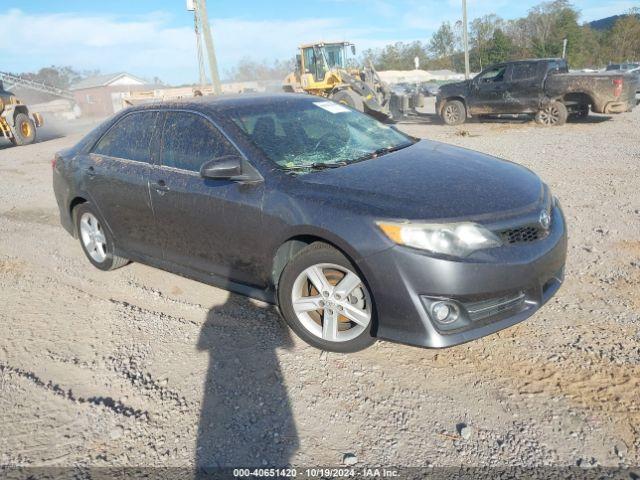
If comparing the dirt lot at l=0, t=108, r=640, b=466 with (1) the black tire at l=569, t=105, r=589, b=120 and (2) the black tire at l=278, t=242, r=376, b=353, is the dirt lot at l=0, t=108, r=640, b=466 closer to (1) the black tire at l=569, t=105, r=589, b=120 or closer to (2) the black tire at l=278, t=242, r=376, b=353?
(2) the black tire at l=278, t=242, r=376, b=353

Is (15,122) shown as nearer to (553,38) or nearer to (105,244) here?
(105,244)

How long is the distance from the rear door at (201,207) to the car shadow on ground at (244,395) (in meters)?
0.35

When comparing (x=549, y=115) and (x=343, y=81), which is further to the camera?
(x=343, y=81)

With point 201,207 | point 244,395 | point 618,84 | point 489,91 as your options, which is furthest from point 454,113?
point 244,395

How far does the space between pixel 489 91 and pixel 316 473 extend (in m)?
13.9

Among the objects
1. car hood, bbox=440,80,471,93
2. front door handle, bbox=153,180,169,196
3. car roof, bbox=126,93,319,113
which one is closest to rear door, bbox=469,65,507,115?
car hood, bbox=440,80,471,93

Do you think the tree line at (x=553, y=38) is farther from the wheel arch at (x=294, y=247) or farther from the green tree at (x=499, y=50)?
the wheel arch at (x=294, y=247)

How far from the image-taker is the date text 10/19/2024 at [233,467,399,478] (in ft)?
7.33

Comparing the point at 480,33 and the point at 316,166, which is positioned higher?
the point at 480,33

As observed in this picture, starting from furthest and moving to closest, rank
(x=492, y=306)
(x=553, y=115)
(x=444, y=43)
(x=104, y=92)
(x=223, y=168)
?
(x=444, y=43) → (x=104, y=92) → (x=553, y=115) → (x=223, y=168) → (x=492, y=306)

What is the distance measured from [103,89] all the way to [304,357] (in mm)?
62600

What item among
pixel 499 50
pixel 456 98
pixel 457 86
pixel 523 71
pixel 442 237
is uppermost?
pixel 499 50

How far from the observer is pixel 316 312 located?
324 centimetres

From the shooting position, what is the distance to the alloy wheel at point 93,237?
4.70 meters
